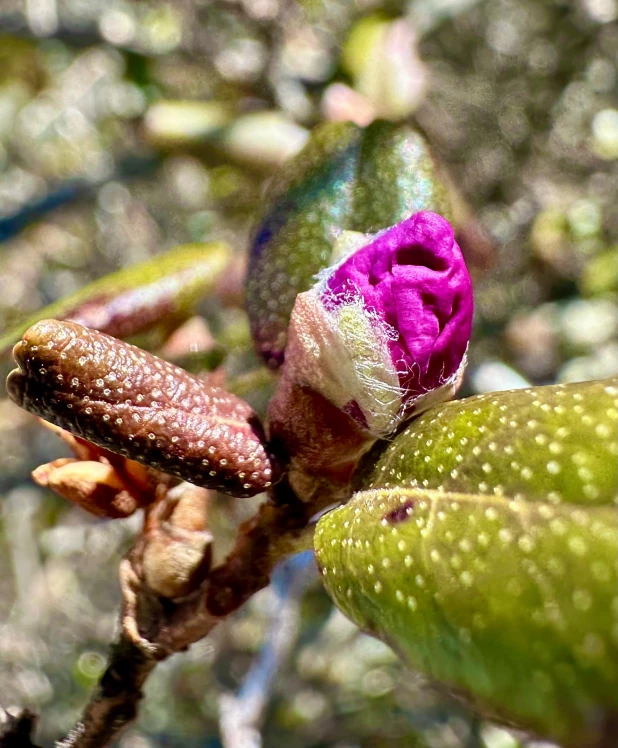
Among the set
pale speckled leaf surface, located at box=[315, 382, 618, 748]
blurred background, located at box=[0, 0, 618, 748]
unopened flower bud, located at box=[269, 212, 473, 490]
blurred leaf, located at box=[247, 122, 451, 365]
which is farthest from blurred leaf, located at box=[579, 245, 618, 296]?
pale speckled leaf surface, located at box=[315, 382, 618, 748]

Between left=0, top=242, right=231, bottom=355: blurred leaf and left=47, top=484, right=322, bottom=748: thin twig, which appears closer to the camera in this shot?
left=47, top=484, right=322, bottom=748: thin twig

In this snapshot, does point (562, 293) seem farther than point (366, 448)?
Yes

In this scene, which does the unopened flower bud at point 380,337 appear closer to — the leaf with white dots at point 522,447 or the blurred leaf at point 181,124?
the leaf with white dots at point 522,447

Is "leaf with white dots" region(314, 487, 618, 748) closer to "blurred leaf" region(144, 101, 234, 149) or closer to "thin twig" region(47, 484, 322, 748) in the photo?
"thin twig" region(47, 484, 322, 748)

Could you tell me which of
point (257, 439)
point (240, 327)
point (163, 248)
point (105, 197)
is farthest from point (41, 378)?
point (105, 197)

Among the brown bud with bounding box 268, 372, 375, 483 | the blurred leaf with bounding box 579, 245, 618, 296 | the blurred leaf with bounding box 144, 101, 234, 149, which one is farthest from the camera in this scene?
the blurred leaf with bounding box 579, 245, 618, 296

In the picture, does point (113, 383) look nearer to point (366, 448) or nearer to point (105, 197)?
point (366, 448)

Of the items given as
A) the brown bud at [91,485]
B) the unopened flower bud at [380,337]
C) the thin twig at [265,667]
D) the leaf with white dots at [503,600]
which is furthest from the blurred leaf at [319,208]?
the thin twig at [265,667]
